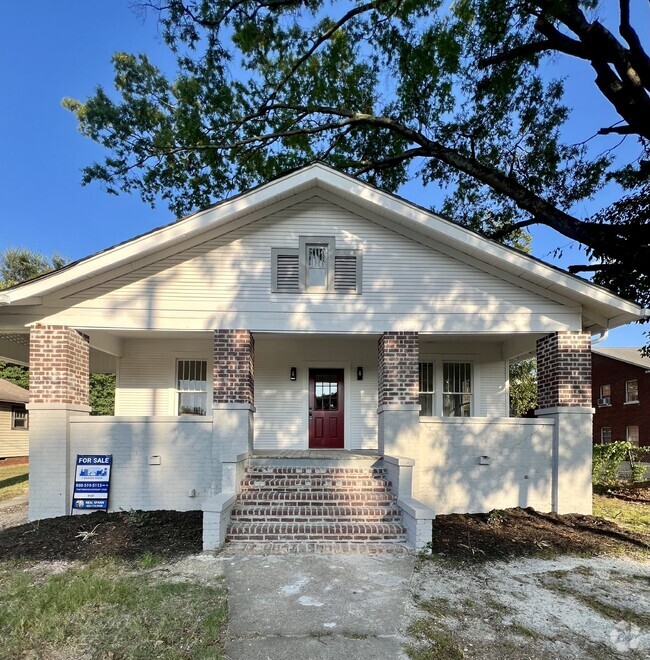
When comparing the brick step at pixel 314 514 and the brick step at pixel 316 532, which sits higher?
the brick step at pixel 314 514

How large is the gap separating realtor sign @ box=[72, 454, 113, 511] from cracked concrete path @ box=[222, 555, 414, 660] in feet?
11.0

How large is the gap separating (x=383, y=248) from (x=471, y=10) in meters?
8.16

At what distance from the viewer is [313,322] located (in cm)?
832

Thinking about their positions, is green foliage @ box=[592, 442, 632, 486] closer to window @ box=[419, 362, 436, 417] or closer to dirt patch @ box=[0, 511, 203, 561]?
window @ box=[419, 362, 436, 417]

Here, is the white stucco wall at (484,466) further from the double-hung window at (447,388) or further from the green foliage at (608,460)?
the green foliage at (608,460)

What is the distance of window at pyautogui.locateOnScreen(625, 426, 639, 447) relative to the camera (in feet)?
83.9

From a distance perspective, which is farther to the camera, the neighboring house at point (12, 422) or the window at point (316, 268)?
the neighboring house at point (12, 422)

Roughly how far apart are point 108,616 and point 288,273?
5833mm

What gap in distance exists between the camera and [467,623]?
4.12m

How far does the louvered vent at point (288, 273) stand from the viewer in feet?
27.5

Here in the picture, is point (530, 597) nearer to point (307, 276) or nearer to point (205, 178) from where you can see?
point (307, 276)

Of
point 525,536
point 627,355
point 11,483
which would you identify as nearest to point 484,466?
point 525,536

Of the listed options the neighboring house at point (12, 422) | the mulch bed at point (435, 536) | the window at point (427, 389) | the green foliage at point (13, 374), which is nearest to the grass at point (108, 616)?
the mulch bed at point (435, 536)

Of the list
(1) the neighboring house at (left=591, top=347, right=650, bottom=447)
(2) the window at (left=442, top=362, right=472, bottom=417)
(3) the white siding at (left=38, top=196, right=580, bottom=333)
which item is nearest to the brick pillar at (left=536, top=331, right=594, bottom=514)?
(3) the white siding at (left=38, top=196, right=580, bottom=333)
